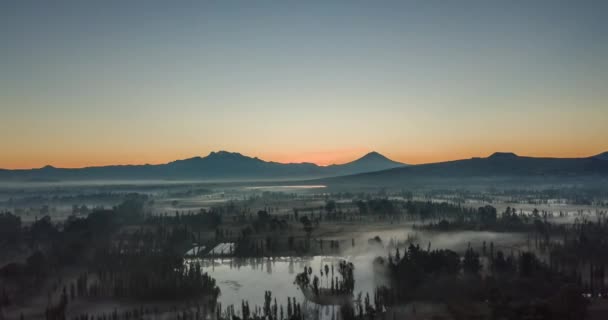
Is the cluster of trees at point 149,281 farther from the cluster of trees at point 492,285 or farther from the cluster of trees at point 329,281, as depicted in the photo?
the cluster of trees at point 492,285

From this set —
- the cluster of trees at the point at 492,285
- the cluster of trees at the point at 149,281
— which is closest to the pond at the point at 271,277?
the cluster of trees at the point at 149,281

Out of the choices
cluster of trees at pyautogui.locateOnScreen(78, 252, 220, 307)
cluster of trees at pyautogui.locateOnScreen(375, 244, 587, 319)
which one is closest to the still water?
cluster of trees at pyautogui.locateOnScreen(78, 252, 220, 307)

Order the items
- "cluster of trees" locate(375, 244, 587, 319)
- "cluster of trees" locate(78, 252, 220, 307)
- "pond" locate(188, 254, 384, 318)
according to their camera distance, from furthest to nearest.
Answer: "pond" locate(188, 254, 384, 318), "cluster of trees" locate(78, 252, 220, 307), "cluster of trees" locate(375, 244, 587, 319)

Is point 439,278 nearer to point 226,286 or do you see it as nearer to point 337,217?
point 226,286

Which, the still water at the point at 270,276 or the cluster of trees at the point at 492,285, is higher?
the cluster of trees at the point at 492,285

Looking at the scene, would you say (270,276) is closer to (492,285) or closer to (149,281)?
(149,281)

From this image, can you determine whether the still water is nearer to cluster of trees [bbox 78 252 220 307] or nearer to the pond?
the pond

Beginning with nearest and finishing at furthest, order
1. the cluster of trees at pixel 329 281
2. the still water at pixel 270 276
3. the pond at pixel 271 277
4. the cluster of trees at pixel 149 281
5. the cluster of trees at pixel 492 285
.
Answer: the cluster of trees at pixel 492 285 → the cluster of trees at pixel 149 281 → the pond at pixel 271 277 → the still water at pixel 270 276 → the cluster of trees at pixel 329 281

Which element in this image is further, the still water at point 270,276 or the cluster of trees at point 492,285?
the still water at point 270,276

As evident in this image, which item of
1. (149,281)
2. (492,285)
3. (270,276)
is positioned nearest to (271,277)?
(270,276)

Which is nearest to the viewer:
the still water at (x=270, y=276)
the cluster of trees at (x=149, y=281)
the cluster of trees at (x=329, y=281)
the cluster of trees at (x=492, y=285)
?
Result: the cluster of trees at (x=492, y=285)

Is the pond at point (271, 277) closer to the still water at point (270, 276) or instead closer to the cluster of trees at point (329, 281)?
the still water at point (270, 276)
